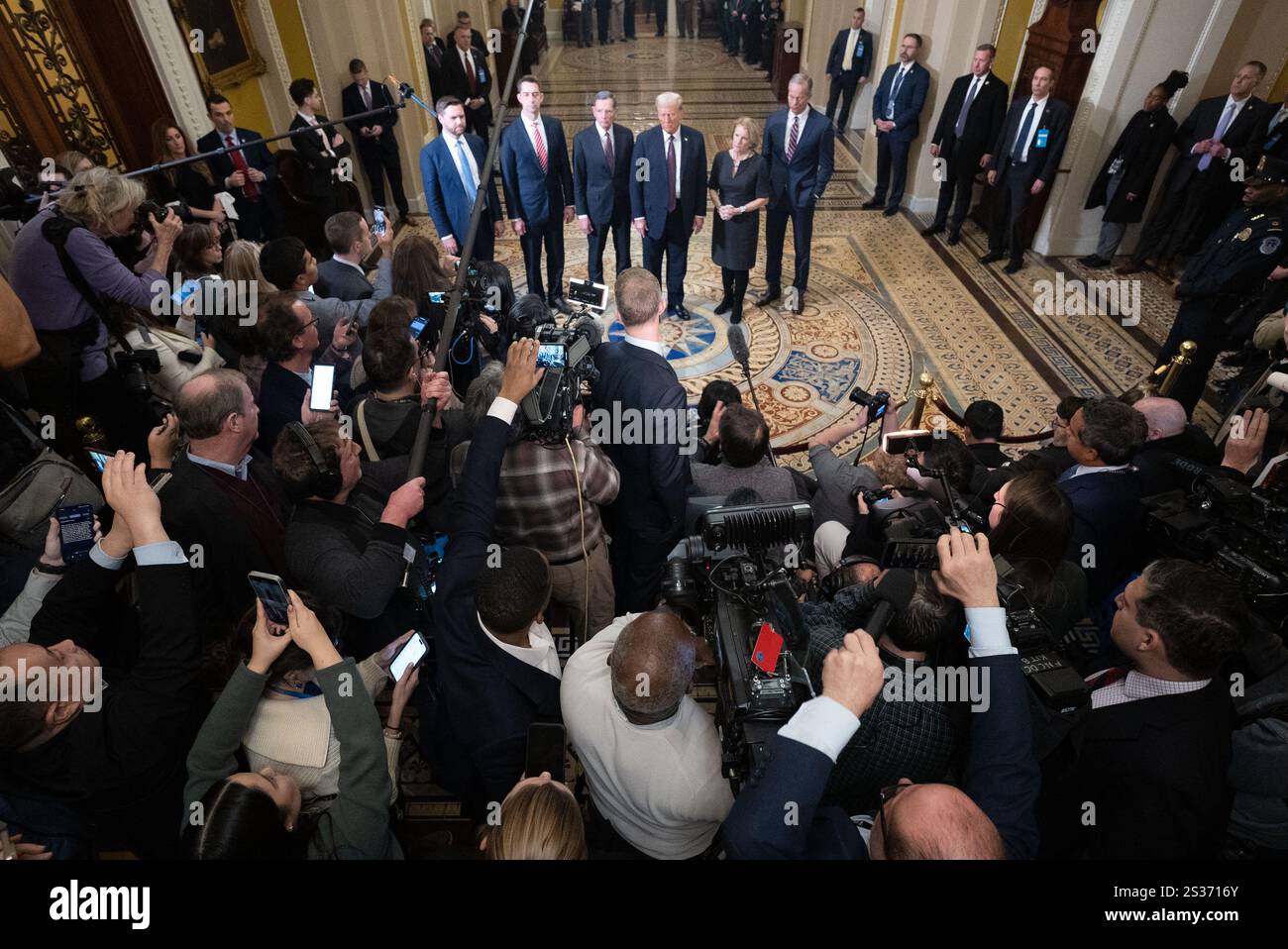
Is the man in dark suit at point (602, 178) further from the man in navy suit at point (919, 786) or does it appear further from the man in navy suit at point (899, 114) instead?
the man in navy suit at point (919, 786)

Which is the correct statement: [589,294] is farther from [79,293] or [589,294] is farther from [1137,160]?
[1137,160]

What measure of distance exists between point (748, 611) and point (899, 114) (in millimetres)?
7349

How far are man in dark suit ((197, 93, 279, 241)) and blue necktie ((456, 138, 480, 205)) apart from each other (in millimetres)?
1462

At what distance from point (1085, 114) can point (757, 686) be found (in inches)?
266

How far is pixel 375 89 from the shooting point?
6.68m

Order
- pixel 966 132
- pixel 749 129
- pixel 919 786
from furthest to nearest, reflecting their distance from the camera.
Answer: pixel 966 132
pixel 749 129
pixel 919 786

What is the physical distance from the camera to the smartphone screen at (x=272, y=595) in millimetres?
1554

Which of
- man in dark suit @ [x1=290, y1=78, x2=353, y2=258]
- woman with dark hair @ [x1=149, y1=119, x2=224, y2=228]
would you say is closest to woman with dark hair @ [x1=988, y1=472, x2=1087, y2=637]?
woman with dark hair @ [x1=149, y1=119, x2=224, y2=228]

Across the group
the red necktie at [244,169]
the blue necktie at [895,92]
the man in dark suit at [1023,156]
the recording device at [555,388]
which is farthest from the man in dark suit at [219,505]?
the blue necktie at [895,92]

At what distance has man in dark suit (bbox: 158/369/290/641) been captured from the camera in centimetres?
201

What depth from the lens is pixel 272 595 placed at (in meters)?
1.57

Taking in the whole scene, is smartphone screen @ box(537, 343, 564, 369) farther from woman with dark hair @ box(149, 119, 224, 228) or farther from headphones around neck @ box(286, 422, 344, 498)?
woman with dark hair @ box(149, 119, 224, 228)

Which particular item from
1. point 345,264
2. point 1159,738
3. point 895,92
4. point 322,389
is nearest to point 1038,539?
point 1159,738

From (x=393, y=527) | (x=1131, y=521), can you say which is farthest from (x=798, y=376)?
(x=393, y=527)
